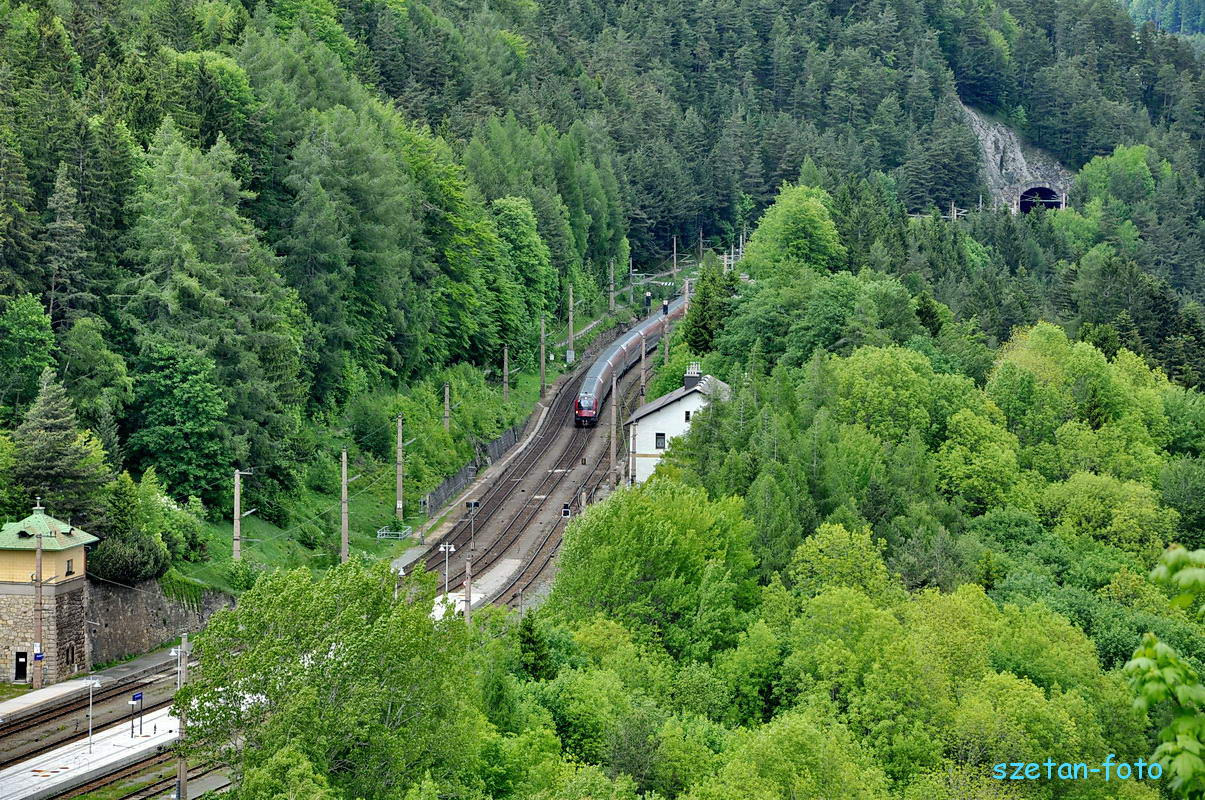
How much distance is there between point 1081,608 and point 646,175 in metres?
94.9

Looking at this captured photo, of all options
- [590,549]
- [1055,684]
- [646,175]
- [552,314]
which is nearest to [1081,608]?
[1055,684]

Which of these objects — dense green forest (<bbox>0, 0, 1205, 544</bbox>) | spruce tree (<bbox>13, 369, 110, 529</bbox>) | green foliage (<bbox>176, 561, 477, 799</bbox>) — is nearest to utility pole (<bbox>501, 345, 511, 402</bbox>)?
dense green forest (<bbox>0, 0, 1205, 544</bbox>)

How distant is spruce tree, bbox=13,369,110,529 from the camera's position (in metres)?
59.8

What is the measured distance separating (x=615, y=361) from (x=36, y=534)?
214 feet

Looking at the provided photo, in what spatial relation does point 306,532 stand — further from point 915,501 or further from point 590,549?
point 915,501

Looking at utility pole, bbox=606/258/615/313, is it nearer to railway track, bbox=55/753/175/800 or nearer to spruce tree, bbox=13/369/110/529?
spruce tree, bbox=13/369/110/529

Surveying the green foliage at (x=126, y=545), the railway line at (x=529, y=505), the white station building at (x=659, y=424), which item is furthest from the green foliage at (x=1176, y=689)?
the white station building at (x=659, y=424)

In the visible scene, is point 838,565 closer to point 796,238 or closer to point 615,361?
point 615,361

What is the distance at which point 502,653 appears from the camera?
5228 centimetres

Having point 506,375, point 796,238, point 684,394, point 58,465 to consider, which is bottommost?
point 506,375

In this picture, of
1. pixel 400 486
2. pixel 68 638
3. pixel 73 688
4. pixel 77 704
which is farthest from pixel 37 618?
pixel 400 486

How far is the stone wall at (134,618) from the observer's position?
A: 59.4 meters

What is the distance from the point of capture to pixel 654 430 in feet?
303

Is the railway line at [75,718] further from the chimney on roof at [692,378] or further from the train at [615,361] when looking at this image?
the train at [615,361]
